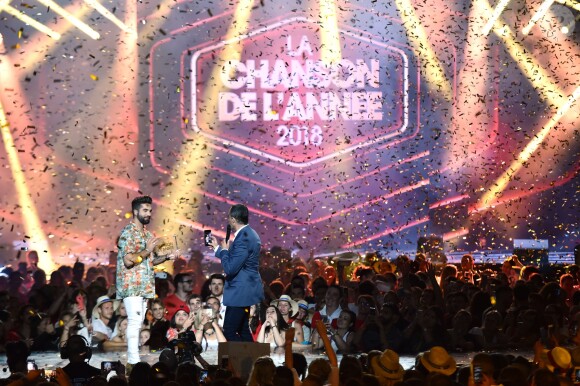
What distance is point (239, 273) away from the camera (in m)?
9.48

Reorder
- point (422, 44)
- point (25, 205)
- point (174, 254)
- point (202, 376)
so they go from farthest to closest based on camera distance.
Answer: point (422, 44), point (25, 205), point (174, 254), point (202, 376)

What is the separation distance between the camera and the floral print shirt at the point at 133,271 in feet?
31.5

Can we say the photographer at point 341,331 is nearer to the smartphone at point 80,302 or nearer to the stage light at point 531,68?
the smartphone at point 80,302

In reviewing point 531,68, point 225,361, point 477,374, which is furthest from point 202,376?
point 531,68

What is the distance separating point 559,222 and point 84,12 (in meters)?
9.59

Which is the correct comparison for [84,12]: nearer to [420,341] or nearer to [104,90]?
[104,90]

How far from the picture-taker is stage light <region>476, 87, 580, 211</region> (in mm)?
21641

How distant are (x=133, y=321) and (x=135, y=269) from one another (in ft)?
1.48

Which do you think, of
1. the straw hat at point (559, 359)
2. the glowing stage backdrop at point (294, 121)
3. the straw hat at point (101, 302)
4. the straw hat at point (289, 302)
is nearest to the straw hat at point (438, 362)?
the straw hat at point (559, 359)

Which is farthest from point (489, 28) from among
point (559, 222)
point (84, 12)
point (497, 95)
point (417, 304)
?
point (417, 304)

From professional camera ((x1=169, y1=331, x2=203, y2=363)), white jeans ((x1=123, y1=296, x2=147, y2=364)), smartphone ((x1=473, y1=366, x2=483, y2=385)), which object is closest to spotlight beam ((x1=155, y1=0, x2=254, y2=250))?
white jeans ((x1=123, y1=296, x2=147, y2=364))

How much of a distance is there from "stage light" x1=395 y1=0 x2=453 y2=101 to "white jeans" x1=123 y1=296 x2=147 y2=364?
1269 centimetres

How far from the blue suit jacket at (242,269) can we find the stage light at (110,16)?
12.0 meters

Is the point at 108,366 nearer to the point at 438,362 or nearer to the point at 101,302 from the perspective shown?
the point at 438,362
